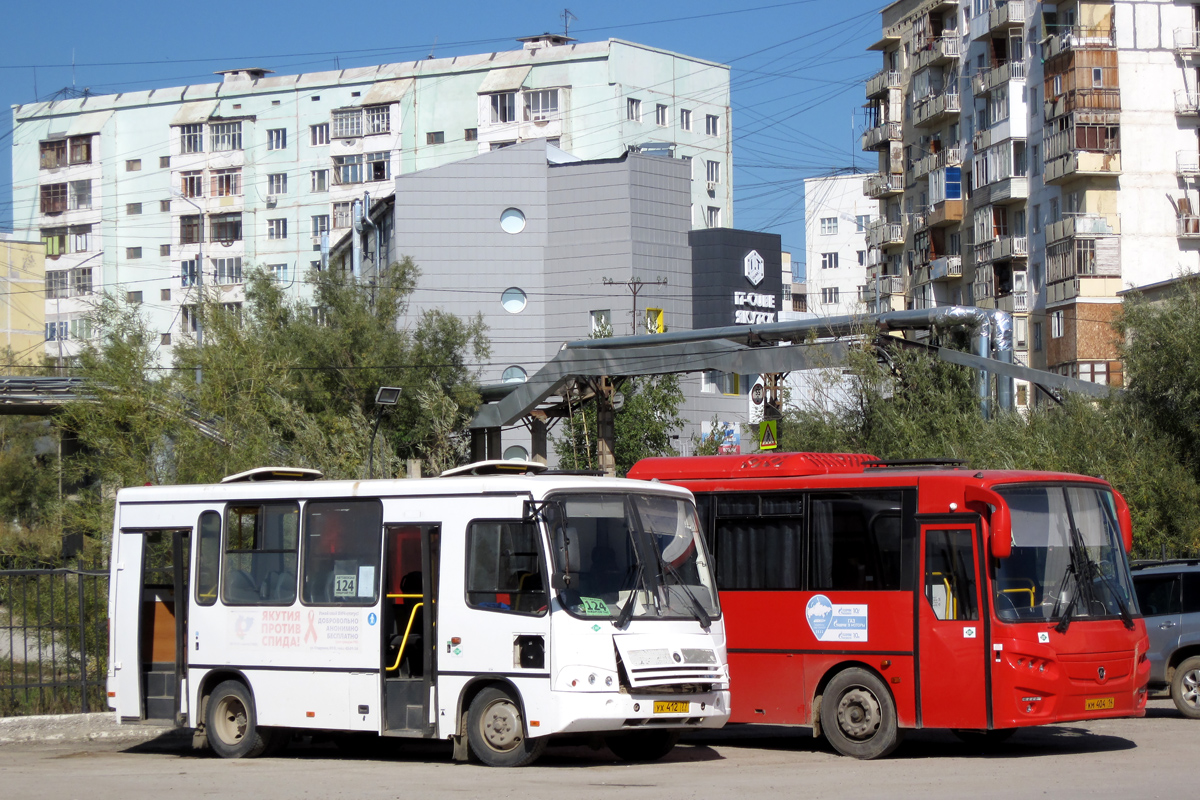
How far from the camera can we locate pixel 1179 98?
5831cm

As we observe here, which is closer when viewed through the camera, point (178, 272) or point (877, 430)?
point (877, 430)

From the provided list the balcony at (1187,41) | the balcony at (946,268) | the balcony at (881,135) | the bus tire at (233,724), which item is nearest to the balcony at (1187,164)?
the balcony at (1187,41)

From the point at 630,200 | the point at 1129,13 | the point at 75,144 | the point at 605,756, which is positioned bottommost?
the point at 605,756

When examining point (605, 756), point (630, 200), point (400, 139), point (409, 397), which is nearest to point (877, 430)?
point (605, 756)

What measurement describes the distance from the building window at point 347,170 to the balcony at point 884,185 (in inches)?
1364

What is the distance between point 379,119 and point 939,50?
39702mm

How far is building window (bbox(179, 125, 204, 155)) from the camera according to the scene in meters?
102

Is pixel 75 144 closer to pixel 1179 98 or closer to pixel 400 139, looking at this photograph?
pixel 400 139

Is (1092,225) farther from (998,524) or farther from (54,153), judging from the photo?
(54,153)

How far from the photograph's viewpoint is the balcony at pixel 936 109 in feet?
233

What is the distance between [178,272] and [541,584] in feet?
308

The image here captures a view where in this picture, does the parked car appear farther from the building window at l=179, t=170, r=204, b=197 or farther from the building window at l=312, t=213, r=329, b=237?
the building window at l=179, t=170, r=204, b=197

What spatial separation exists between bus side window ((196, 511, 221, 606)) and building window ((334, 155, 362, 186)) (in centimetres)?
8290

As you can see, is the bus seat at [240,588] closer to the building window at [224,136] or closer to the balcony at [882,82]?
the balcony at [882,82]
